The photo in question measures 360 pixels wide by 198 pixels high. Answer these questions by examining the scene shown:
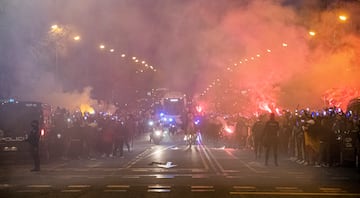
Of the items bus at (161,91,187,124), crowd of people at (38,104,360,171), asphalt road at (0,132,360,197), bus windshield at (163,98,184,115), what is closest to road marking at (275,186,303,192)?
asphalt road at (0,132,360,197)

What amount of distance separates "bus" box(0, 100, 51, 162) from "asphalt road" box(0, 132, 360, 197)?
4.40 ft

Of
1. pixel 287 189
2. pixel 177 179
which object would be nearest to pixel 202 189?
pixel 287 189

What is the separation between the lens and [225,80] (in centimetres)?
6850

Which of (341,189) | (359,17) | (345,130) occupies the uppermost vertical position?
(359,17)

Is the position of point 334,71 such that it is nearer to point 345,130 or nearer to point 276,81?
point 276,81

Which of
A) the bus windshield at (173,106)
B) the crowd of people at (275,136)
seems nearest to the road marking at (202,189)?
the crowd of people at (275,136)

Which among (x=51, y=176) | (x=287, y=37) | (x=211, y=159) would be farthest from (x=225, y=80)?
(x=51, y=176)

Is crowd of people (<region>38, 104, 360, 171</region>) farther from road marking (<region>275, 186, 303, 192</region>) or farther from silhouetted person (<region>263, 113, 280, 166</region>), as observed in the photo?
road marking (<region>275, 186, 303, 192</region>)

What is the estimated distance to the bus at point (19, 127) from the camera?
2209 cm

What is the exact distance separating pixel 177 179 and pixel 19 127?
9.33m

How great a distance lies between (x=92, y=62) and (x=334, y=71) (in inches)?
1190

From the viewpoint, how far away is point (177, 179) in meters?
15.4

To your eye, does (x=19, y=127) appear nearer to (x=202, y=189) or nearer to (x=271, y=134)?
(x=271, y=134)

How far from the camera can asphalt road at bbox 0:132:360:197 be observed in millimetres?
12828
